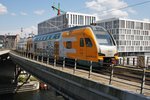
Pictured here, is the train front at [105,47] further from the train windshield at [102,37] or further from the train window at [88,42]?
the train window at [88,42]

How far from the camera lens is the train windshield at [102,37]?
17.2 m

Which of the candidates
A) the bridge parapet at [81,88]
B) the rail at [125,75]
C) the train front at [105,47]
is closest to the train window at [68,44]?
the rail at [125,75]

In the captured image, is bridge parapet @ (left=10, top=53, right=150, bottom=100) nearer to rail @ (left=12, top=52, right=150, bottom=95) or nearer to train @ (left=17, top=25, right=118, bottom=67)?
rail @ (left=12, top=52, right=150, bottom=95)

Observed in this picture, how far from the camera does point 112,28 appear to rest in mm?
108500

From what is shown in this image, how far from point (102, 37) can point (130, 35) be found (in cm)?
9360

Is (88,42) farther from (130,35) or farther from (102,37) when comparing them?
(130,35)

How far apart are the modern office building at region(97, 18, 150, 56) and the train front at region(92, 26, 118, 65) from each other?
283ft

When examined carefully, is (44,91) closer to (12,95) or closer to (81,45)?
(12,95)

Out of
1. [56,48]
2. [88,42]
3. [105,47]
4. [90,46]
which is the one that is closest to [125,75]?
[105,47]

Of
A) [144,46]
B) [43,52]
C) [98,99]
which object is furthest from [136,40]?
[98,99]

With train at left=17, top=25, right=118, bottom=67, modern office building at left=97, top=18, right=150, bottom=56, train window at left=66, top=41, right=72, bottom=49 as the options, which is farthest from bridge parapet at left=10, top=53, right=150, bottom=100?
modern office building at left=97, top=18, right=150, bottom=56

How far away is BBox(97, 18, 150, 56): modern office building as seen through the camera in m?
104

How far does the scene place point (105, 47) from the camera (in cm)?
1681

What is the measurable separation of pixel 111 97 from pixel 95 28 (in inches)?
362
